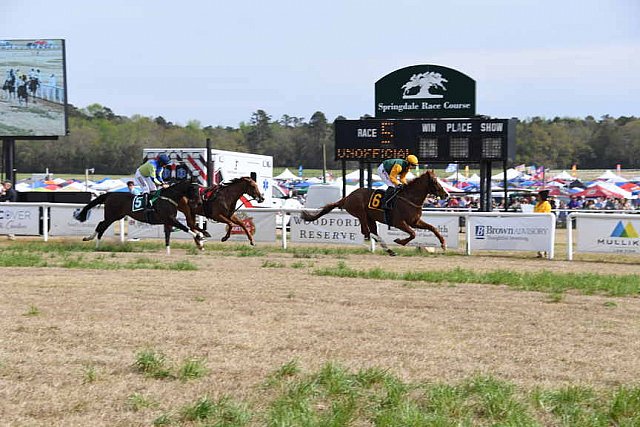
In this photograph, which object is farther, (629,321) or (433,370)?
(629,321)

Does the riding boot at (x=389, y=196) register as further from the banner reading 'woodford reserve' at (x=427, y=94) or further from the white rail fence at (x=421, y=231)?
the banner reading 'woodford reserve' at (x=427, y=94)

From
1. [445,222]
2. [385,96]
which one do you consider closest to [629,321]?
[445,222]

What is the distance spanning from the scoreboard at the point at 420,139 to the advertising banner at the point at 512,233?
3774 mm

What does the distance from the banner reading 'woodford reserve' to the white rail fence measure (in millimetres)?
4753

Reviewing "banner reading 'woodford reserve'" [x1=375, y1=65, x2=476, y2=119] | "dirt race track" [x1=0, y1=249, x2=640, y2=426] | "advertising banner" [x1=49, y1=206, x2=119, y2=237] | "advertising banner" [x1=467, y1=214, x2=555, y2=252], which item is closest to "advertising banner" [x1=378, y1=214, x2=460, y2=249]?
"advertising banner" [x1=467, y1=214, x2=555, y2=252]

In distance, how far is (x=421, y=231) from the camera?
22547 millimetres

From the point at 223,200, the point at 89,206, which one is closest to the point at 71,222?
the point at 89,206

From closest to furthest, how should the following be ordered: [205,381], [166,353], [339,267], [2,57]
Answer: [205,381]
[166,353]
[339,267]
[2,57]

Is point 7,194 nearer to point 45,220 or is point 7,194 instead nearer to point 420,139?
point 45,220

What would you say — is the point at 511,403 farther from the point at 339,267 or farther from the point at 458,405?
the point at 339,267

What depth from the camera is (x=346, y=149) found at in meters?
25.9

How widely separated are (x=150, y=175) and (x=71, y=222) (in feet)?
14.3

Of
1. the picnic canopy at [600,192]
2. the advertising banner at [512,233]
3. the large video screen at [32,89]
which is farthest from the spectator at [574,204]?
the large video screen at [32,89]

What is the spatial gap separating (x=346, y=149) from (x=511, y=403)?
19.5 metres
